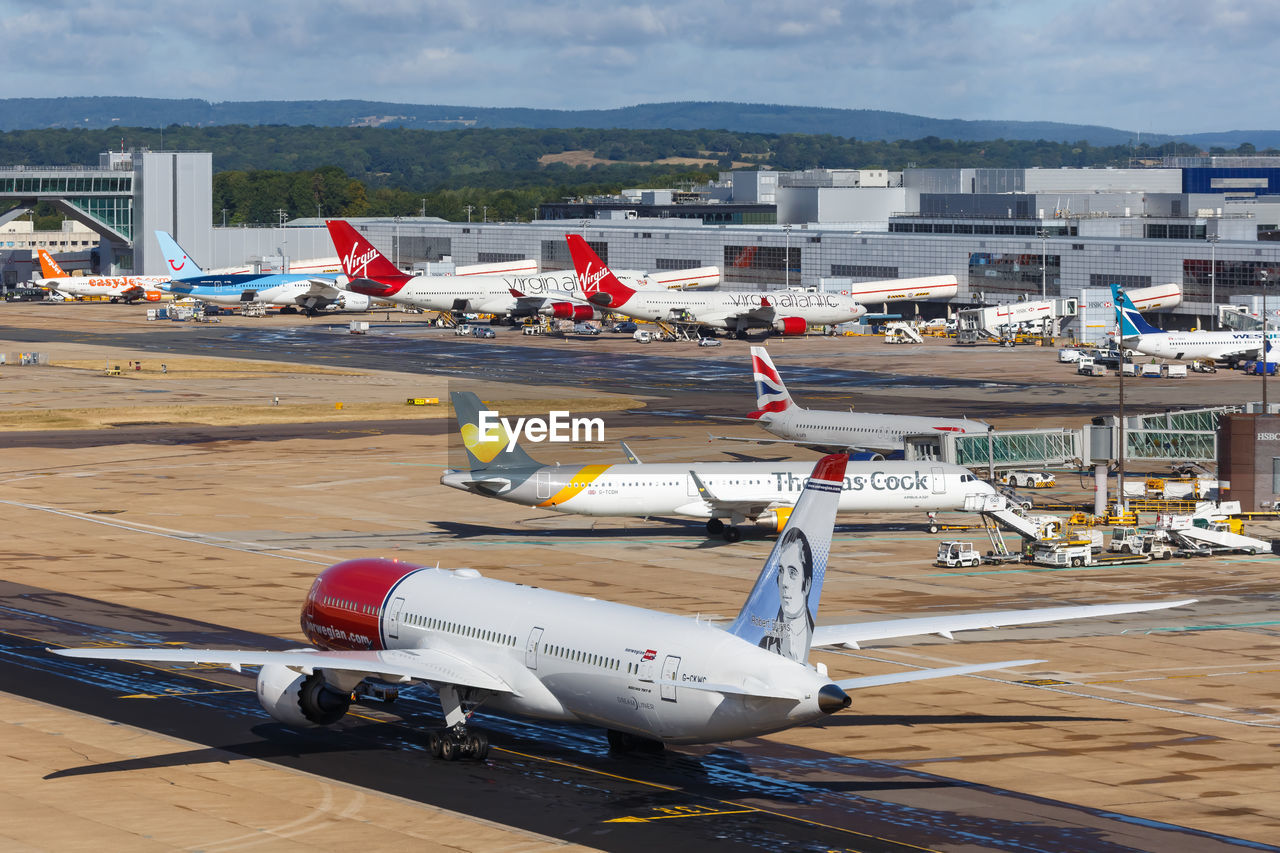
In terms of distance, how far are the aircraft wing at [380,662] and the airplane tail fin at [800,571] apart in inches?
267

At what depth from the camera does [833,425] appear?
322ft

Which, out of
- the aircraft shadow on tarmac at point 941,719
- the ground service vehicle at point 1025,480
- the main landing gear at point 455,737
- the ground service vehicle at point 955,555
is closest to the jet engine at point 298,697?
the main landing gear at point 455,737

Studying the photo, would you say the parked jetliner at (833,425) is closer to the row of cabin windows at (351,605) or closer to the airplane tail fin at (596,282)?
the row of cabin windows at (351,605)

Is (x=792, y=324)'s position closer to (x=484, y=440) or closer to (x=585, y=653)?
(x=484, y=440)

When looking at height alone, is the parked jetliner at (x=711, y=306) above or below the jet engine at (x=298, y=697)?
above

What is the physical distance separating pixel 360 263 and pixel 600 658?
16030 centimetres

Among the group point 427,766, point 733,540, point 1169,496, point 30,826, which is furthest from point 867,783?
point 1169,496

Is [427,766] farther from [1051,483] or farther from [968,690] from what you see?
[1051,483]

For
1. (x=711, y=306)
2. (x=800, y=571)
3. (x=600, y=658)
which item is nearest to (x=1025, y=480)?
(x=800, y=571)

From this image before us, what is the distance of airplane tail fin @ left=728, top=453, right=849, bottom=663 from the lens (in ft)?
123

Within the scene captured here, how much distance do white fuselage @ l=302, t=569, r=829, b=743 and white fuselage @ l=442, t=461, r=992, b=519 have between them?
94.9 ft

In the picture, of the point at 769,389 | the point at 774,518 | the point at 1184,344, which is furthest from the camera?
the point at 1184,344

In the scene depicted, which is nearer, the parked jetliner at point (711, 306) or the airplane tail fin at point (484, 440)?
the airplane tail fin at point (484, 440)

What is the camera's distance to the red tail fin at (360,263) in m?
191
